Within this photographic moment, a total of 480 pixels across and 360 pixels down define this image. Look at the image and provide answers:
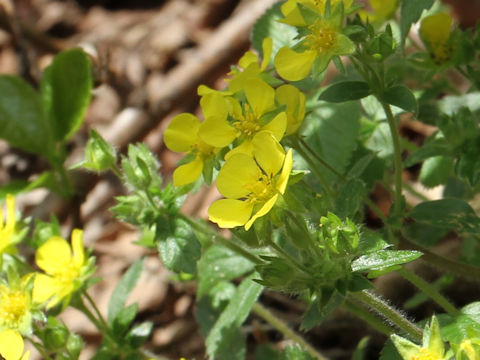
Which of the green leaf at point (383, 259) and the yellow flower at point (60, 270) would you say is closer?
the green leaf at point (383, 259)

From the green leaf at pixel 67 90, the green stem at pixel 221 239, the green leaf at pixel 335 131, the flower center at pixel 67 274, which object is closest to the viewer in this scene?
the green stem at pixel 221 239

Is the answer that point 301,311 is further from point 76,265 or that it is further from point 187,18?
point 187,18

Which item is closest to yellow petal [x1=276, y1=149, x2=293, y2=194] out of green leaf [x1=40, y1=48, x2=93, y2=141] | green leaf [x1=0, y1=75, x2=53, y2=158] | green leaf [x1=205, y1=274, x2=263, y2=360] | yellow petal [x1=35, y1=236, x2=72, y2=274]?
green leaf [x1=205, y1=274, x2=263, y2=360]

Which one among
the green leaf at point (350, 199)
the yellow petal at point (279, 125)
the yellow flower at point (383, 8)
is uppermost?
the yellow petal at point (279, 125)

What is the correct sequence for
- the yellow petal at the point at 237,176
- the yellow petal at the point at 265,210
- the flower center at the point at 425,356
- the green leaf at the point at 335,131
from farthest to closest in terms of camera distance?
the green leaf at the point at 335,131, the yellow petal at the point at 237,176, the yellow petal at the point at 265,210, the flower center at the point at 425,356

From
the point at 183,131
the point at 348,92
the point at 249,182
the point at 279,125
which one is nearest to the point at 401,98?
the point at 348,92

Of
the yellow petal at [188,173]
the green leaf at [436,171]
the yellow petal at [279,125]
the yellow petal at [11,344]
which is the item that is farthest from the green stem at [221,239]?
the green leaf at [436,171]

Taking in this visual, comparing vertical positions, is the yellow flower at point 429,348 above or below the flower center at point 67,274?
above

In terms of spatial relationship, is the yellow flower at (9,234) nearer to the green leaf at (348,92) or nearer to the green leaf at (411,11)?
the green leaf at (348,92)
